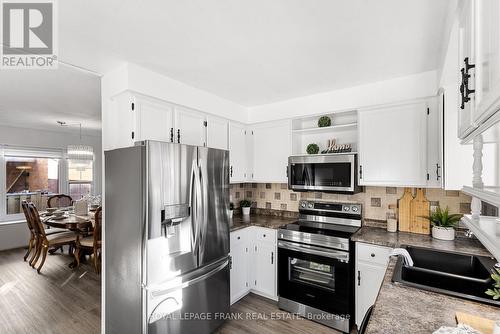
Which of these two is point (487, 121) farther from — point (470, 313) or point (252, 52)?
point (252, 52)

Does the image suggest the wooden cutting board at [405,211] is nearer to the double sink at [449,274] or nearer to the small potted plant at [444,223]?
the small potted plant at [444,223]

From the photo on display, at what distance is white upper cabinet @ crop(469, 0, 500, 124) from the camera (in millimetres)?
575

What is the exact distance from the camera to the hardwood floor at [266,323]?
2388 millimetres

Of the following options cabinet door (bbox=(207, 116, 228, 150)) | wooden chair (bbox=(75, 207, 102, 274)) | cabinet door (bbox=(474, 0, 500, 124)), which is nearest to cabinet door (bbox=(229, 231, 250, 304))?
cabinet door (bbox=(207, 116, 228, 150))

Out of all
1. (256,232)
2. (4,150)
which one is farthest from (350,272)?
(4,150)

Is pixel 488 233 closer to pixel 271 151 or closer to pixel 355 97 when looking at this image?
pixel 355 97

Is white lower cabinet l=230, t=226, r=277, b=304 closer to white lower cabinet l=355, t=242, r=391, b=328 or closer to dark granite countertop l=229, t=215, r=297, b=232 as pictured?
dark granite countertop l=229, t=215, r=297, b=232

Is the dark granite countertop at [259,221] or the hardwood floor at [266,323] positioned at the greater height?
the dark granite countertop at [259,221]

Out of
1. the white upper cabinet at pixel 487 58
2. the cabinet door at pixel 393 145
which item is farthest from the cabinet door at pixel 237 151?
the white upper cabinet at pixel 487 58

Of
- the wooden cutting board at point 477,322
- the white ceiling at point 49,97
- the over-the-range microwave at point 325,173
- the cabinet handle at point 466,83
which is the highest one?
the white ceiling at point 49,97

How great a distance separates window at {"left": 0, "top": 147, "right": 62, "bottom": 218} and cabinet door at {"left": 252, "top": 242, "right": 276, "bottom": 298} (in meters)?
5.32

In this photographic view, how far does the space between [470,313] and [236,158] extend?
2.64 meters

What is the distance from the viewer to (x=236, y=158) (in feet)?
10.9

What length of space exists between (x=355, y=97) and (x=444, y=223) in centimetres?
152
